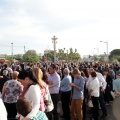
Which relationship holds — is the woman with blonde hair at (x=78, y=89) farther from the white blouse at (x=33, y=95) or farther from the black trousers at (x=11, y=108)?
the white blouse at (x=33, y=95)

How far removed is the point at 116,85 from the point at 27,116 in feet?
15.9

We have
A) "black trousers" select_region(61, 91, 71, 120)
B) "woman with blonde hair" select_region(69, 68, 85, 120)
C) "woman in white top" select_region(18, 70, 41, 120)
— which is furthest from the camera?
"black trousers" select_region(61, 91, 71, 120)

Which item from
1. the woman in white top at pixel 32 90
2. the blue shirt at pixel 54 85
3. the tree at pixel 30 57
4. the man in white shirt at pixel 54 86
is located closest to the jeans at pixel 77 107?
the man in white shirt at pixel 54 86

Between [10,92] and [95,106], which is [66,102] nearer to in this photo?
[95,106]

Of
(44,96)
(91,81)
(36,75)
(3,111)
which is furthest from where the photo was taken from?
(91,81)

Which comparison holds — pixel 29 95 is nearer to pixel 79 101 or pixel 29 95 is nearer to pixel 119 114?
pixel 119 114

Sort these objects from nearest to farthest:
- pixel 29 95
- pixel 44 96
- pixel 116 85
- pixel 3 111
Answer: pixel 3 111 < pixel 29 95 < pixel 44 96 < pixel 116 85

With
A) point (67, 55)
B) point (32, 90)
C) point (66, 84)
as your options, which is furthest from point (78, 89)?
point (67, 55)

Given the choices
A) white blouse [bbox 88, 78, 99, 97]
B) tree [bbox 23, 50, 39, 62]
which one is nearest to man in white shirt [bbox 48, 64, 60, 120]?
white blouse [bbox 88, 78, 99, 97]

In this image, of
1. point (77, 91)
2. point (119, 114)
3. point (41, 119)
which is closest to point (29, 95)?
point (41, 119)

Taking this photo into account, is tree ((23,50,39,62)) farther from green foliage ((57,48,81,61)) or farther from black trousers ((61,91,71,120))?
black trousers ((61,91,71,120))

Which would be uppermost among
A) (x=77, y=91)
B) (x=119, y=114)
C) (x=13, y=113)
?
(x=119, y=114)

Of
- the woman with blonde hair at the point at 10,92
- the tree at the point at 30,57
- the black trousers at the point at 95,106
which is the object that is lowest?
the black trousers at the point at 95,106

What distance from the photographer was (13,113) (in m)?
7.94
